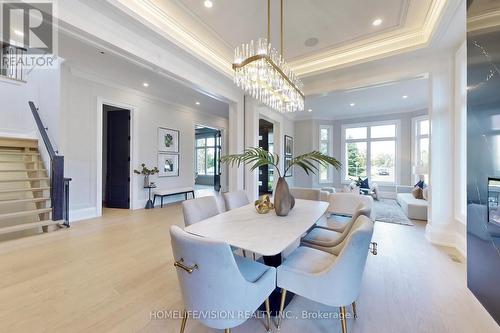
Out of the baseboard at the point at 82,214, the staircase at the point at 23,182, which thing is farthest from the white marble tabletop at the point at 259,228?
the baseboard at the point at 82,214

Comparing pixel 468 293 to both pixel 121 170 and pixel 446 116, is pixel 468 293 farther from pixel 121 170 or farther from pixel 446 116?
pixel 121 170

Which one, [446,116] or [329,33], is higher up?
[329,33]

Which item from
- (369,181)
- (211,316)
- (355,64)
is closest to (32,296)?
(211,316)

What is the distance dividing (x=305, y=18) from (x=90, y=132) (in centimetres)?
480

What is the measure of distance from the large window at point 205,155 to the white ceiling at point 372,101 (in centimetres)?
567

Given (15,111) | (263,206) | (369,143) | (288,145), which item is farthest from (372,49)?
(15,111)

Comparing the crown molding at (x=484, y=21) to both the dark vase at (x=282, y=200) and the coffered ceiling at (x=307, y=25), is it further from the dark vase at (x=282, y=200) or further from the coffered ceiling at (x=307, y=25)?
the dark vase at (x=282, y=200)

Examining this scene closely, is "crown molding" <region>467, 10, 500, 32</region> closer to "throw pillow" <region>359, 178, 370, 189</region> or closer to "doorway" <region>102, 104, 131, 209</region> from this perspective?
"throw pillow" <region>359, 178, 370, 189</region>

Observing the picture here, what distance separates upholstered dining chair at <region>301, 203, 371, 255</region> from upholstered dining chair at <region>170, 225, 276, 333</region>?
0.99m

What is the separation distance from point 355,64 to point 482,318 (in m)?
3.57

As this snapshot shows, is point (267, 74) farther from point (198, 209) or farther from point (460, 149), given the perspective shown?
point (460, 149)

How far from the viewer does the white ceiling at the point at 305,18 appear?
2625mm

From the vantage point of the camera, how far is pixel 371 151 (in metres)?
7.98

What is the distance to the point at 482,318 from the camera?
170 cm
